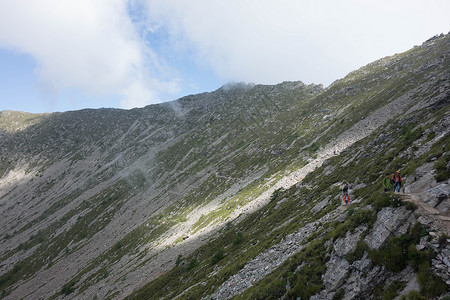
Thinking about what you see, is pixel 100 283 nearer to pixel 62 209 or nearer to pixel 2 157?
pixel 62 209

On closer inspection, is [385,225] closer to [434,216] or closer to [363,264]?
[434,216]

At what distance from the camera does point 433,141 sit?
1784 centimetres

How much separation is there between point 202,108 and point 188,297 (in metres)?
163

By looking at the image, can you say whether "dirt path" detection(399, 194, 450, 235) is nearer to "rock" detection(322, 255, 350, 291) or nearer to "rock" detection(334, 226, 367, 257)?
"rock" detection(334, 226, 367, 257)

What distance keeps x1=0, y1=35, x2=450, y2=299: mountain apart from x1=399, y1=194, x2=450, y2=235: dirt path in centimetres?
6

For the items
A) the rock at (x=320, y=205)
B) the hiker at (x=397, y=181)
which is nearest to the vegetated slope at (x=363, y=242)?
the rock at (x=320, y=205)

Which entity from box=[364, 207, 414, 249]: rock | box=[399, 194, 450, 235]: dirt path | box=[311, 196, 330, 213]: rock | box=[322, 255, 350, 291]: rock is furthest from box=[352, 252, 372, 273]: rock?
box=[311, 196, 330, 213]: rock

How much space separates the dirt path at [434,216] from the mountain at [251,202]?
0.20ft

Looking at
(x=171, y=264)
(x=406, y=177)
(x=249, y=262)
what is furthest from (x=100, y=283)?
(x=406, y=177)

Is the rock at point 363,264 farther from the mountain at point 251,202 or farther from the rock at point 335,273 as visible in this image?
the rock at point 335,273

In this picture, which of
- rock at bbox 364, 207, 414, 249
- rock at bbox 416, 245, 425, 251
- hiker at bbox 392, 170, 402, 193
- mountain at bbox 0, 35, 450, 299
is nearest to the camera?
rock at bbox 416, 245, 425, 251

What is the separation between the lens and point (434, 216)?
395 inches

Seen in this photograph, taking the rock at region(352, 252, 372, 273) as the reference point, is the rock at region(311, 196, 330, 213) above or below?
below

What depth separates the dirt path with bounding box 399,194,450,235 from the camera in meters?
9.35
